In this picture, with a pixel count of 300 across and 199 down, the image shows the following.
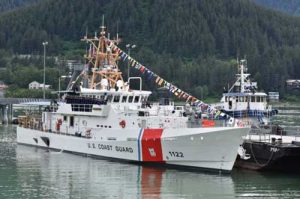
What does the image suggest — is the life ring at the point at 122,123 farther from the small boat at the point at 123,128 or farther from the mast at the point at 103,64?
the mast at the point at 103,64

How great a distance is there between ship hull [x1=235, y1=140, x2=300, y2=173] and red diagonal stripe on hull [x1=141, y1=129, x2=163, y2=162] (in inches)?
215

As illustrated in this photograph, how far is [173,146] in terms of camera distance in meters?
46.3

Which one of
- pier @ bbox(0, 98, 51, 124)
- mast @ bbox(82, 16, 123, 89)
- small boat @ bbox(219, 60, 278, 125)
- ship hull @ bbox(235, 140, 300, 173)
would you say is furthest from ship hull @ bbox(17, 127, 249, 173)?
pier @ bbox(0, 98, 51, 124)

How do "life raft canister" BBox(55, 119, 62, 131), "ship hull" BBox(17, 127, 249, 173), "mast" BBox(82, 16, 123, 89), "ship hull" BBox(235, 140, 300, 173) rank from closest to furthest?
"ship hull" BBox(235, 140, 300, 173)
"ship hull" BBox(17, 127, 249, 173)
"mast" BBox(82, 16, 123, 89)
"life raft canister" BBox(55, 119, 62, 131)

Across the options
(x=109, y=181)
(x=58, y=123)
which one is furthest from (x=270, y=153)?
(x=58, y=123)

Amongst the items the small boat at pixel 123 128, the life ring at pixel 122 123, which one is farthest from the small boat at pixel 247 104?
the life ring at pixel 122 123

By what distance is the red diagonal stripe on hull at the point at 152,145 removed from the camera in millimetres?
46812

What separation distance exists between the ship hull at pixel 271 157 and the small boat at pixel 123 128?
2.27 meters

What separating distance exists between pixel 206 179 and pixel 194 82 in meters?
150

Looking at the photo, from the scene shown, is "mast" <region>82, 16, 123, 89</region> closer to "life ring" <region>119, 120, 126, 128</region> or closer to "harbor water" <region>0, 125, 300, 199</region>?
"life ring" <region>119, 120, 126, 128</region>

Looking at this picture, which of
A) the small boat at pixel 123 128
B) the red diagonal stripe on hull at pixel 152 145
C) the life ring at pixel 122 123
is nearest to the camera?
the small boat at pixel 123 128

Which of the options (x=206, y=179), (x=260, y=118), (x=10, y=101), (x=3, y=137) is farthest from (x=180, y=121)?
(x=10, y=101)

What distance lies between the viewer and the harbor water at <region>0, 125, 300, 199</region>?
130 feet

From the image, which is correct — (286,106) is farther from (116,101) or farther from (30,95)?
(116,101)
